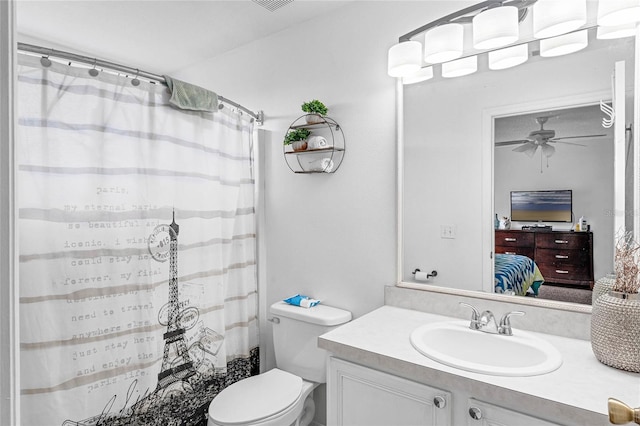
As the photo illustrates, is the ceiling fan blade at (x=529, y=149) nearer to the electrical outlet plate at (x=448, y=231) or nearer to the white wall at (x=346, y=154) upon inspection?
the electrical outlet plate at (x=448, y=231)

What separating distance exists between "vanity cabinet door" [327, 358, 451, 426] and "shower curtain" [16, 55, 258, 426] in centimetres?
91

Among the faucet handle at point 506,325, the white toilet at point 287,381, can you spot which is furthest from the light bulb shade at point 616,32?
the white toilet at point 287,381

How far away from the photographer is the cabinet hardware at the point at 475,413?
111 centimetres

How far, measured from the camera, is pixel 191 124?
197cm

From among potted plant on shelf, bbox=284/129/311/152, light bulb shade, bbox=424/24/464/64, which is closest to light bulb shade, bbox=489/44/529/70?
light bulb shade, bbox=424/24/464/64

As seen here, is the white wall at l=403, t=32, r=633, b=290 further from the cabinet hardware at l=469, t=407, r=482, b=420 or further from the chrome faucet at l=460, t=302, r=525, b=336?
the cabinet hardware at l=469, t=407, r=482, b=420

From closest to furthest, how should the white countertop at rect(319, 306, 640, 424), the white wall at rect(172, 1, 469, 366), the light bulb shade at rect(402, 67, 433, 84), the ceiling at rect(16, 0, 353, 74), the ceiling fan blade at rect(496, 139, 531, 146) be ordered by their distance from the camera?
the white countertop at rect(319, 306, 640, 424), the ceiling fan blade at rect(496, 139, 531, 146), the light bulb shade at rect(402, 67, 433, 84), the white wall at rect(172, 1, 469, 366), the ceiling at rect(16, 0, 353, 74)

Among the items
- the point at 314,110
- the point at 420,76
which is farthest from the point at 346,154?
the point at 420,76

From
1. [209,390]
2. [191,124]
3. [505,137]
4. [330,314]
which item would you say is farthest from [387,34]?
[209,390]

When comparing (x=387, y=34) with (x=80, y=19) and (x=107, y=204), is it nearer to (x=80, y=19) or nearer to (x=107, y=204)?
(x=107, y=204)

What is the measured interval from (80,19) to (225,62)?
888 mm

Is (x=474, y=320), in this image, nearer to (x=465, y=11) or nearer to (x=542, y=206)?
(x=542, y=206)

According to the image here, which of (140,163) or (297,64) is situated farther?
(297,64)

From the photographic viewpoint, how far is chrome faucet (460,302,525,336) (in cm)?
143
